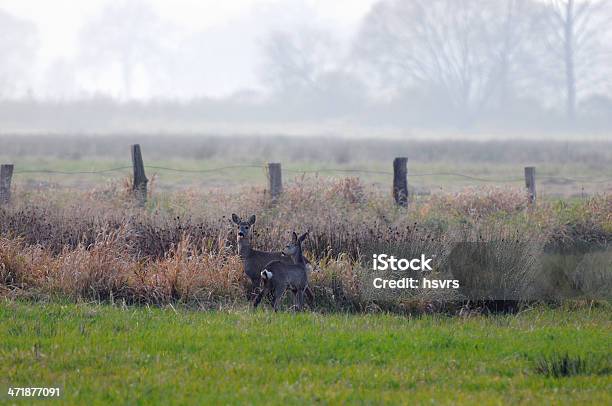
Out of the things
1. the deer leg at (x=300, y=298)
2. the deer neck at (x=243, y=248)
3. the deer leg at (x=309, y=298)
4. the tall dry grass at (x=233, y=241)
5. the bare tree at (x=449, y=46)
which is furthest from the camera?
the bare tree at (x=449, y=46)

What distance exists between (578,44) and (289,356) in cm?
9795

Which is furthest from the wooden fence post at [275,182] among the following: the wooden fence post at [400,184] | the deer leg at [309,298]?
the deer leg at [309,298]

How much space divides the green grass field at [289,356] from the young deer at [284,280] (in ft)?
1.52

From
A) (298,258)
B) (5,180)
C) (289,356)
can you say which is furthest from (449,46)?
(289,356)

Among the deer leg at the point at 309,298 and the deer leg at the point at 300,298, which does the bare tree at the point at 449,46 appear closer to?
the deer leg at the point at 309,298

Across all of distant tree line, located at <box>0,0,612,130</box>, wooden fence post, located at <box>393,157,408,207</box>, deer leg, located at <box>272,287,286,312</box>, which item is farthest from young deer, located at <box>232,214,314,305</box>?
distant tree line, located at <box>0,0,612,130</box>

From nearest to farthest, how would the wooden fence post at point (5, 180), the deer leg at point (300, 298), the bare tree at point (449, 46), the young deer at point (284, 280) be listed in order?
the young deer at point (284, 280)
the deer leg at point (300, 298)
the wooden fence post at point (5, 180)
the bare tree at point (449, 46)

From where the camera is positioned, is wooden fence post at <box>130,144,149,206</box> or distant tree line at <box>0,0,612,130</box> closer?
wooden fence post at <box>130,144,149,206</box>

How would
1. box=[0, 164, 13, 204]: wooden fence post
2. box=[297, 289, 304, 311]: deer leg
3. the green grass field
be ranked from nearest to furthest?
1. the green grass field
2. box=[297, 289, 304, 311]: deer leg
3. box=[0, 164, 13, 204]: wooden fence post

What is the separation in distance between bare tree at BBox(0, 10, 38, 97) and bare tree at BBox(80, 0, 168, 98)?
7.64 metres

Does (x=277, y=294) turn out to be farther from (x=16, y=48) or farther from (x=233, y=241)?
(x=16, y=48)

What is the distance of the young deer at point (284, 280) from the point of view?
12367 mm

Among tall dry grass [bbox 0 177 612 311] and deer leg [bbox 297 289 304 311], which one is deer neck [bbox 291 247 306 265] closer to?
deer leg [bbox 297 289 304 311]

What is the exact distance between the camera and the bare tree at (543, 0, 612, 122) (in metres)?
101
